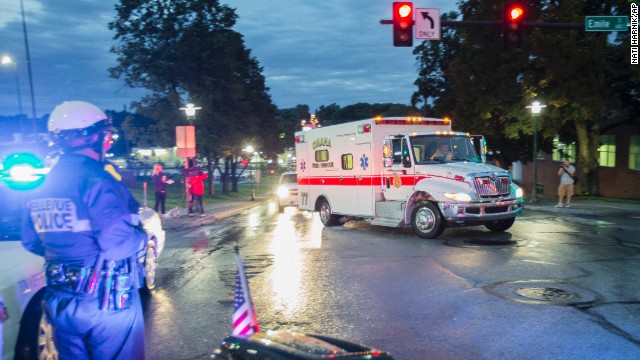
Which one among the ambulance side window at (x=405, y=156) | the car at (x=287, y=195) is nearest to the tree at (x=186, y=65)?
the car at (x=287, y=195)

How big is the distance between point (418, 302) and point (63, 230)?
511 cm

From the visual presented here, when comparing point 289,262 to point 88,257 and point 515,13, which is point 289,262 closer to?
point 88,257

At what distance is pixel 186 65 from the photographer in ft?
110

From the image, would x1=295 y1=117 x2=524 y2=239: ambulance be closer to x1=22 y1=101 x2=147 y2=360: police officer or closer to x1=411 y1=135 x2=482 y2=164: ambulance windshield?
x1=411 y1=135 x2=482 y2=164: ambulance windshield

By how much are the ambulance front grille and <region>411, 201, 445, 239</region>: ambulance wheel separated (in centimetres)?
109

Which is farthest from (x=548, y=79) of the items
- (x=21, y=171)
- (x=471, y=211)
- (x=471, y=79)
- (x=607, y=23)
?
(x=21, y=171)

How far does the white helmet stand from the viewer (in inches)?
133

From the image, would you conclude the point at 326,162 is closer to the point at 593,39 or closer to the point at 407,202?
the point at 407,202

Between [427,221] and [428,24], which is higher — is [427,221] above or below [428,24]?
below

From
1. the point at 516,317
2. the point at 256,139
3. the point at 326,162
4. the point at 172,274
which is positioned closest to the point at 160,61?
the point at 256,139

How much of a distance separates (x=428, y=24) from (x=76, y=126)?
13.0 metres

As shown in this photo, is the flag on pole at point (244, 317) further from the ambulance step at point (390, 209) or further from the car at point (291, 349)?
the ambulance step at point (390, 209)

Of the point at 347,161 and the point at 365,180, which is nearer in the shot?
the point at 365,180

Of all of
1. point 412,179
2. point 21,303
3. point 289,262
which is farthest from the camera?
point 412,179
